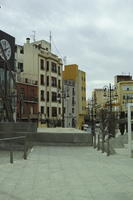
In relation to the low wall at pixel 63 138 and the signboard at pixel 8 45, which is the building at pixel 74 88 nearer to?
the signboard at pixel 8 45

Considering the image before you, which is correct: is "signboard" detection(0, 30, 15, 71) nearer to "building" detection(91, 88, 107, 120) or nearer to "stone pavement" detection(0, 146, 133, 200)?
"building" detection(91, 88, 107, 120)

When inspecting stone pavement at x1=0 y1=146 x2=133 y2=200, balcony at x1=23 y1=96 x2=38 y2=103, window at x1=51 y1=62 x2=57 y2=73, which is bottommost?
stone pavement at x1=0 y1=146 x2=133 y2=200

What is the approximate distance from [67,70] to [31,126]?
77.7m

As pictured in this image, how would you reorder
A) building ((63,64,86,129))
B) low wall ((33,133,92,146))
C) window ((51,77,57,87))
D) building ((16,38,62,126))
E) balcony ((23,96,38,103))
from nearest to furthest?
low wall ((33,133,92,146)) < balcony ((23,96,38,103)) < building ((16,38,62,126)) < window ((51,77,57,87)) < building ((63,64,86,129))

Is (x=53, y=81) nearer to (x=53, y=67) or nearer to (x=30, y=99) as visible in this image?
(x=53, y=67)

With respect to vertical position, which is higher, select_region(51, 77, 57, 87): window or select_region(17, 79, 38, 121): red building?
select_region(51, 77, 57, 87): window

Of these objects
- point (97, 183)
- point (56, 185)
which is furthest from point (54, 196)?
point (97, 183)

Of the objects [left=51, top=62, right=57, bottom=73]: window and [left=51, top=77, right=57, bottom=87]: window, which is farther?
[left=51, top=62, right=57, bottom=73]: window

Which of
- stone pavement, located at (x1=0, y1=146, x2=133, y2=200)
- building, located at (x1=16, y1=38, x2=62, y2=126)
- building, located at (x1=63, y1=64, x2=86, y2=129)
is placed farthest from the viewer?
building, located at (x1=63, y1=64, x2=86, y2=129)

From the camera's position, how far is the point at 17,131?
18172 millimetres

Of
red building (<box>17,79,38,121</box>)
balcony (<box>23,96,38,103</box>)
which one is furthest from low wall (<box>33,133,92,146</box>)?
balcony (<box>23,96,38,103</box>)

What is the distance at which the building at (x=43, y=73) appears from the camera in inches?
2399

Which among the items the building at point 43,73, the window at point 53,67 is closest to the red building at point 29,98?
the building at point 43,73

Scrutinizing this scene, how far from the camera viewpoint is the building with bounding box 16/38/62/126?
60938 mm
